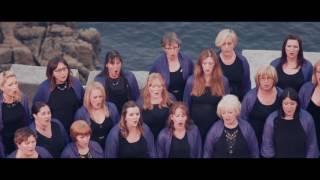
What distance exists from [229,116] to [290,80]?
3.53 feet

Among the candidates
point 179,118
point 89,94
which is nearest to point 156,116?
point 179,118

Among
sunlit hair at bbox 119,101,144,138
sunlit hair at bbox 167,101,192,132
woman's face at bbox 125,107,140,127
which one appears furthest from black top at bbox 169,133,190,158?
woman's face at bbox 125,107,140,127

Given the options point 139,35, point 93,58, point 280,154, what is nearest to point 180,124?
point 280,154

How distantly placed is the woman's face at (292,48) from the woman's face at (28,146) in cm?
328

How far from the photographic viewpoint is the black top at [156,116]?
926 cm

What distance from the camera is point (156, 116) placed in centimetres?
929

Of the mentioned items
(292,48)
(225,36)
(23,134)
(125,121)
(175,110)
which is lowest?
(23,134)

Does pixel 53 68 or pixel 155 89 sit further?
pixel 53 68

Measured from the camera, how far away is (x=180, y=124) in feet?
29.8

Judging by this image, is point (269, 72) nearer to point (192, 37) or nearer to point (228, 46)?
point (228, 46)

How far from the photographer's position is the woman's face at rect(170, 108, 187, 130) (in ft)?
29.6

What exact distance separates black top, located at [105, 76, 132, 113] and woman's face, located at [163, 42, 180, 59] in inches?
25.0

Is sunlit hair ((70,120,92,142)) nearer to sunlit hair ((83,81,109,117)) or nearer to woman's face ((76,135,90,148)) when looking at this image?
woman's face ((76,135,90,148))

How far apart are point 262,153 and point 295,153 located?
0.41 meters
